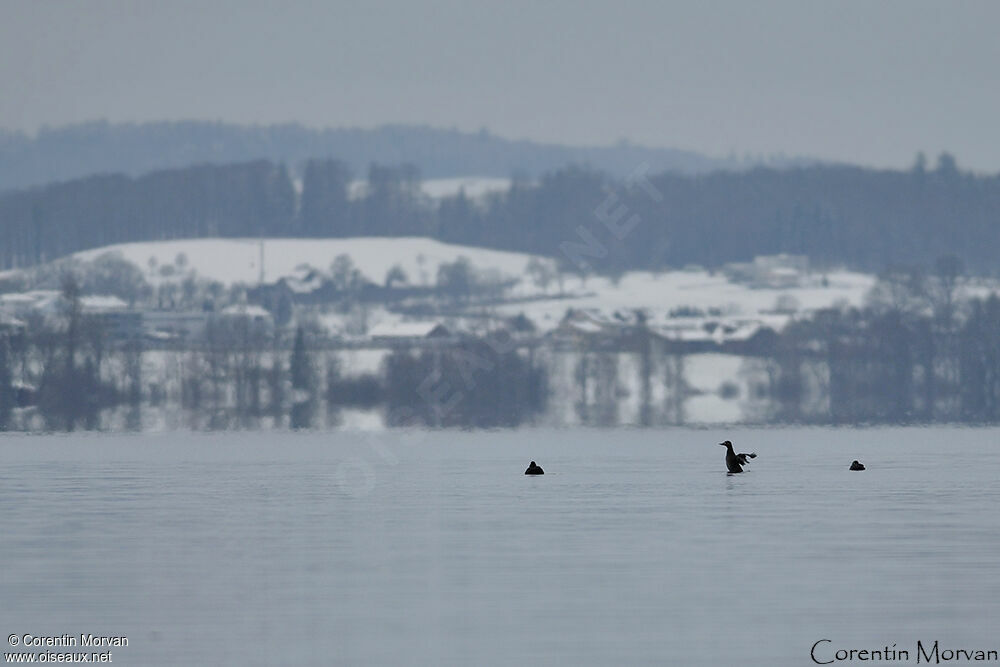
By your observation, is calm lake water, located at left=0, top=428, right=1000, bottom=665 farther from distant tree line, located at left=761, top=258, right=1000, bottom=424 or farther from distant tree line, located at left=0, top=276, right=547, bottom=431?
distant tree line, located at left=761, top=258, right=1000, bottom=424

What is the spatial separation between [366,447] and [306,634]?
6742 cm

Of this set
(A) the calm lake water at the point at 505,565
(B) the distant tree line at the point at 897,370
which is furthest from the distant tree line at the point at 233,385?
(A) the calm lake water at the point at 505,565

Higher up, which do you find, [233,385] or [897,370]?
[897,370]

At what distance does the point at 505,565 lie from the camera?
105 feet

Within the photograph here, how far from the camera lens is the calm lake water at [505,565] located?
2500 centimetres

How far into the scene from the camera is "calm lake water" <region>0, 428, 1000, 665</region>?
82.0 ft

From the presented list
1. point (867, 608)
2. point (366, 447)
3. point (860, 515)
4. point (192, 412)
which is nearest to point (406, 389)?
point (192, 412)

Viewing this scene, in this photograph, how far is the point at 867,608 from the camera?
27.0 m

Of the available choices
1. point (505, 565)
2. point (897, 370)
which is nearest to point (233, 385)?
point (897, 370)

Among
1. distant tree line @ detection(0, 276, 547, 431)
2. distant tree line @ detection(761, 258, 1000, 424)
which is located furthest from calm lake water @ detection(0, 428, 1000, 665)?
distant tree line @ detection(761, 258, 1000, 424)

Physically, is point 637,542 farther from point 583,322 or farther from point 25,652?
point 583,322

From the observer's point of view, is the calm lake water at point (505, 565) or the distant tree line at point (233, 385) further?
the distant tree line at point (233, 385)

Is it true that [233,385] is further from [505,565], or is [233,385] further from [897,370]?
[505,565]

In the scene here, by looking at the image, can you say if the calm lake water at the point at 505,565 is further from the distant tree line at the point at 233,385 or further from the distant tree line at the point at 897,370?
the distant tree line at the point at 897,370
